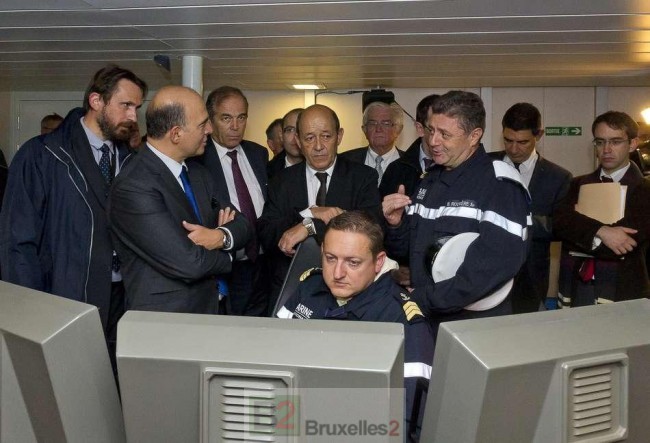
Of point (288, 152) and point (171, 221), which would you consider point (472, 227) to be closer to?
point (171, 221)

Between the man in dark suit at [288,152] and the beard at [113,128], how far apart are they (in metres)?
1.36

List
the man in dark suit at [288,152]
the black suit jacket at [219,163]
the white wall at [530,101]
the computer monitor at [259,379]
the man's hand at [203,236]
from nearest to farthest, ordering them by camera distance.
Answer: the computer monitor at [259,379] → the man's hand at [203,236] → the black suit jacket at [219,163] → the man in dark suit at [288,152] → the white wall at [530,101]

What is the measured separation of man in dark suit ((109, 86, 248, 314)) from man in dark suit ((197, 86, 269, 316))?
0.62 m

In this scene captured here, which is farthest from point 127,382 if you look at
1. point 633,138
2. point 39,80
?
point 39,80

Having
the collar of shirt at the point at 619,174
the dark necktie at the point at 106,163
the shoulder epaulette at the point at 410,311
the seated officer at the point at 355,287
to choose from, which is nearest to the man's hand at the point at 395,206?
the seated officer at the point at 355,287

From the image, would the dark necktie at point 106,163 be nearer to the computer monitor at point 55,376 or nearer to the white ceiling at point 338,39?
the white ceiling at point 338,39

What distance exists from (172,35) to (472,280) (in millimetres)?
2042

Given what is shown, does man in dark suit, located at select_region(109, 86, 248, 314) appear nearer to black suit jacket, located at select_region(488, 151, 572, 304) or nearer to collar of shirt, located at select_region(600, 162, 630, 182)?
collar of shirt, located at select_region(600, 162, 630, 182)

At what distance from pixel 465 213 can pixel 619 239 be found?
42.1 inches

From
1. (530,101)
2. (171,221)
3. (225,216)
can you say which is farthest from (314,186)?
(530,101)

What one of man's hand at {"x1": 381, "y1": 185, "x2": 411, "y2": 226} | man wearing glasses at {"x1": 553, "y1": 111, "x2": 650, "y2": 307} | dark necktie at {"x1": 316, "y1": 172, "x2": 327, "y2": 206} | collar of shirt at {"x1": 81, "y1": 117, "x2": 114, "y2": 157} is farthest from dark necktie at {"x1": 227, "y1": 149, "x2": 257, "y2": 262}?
man wearing glasses at {"x1": 553, "y1": 111, "x2": 650, "y2": 307}

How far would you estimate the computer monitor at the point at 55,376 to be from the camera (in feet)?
3.59

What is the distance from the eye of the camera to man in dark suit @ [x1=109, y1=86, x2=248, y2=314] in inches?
92.1

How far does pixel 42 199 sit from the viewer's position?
8.89ft
